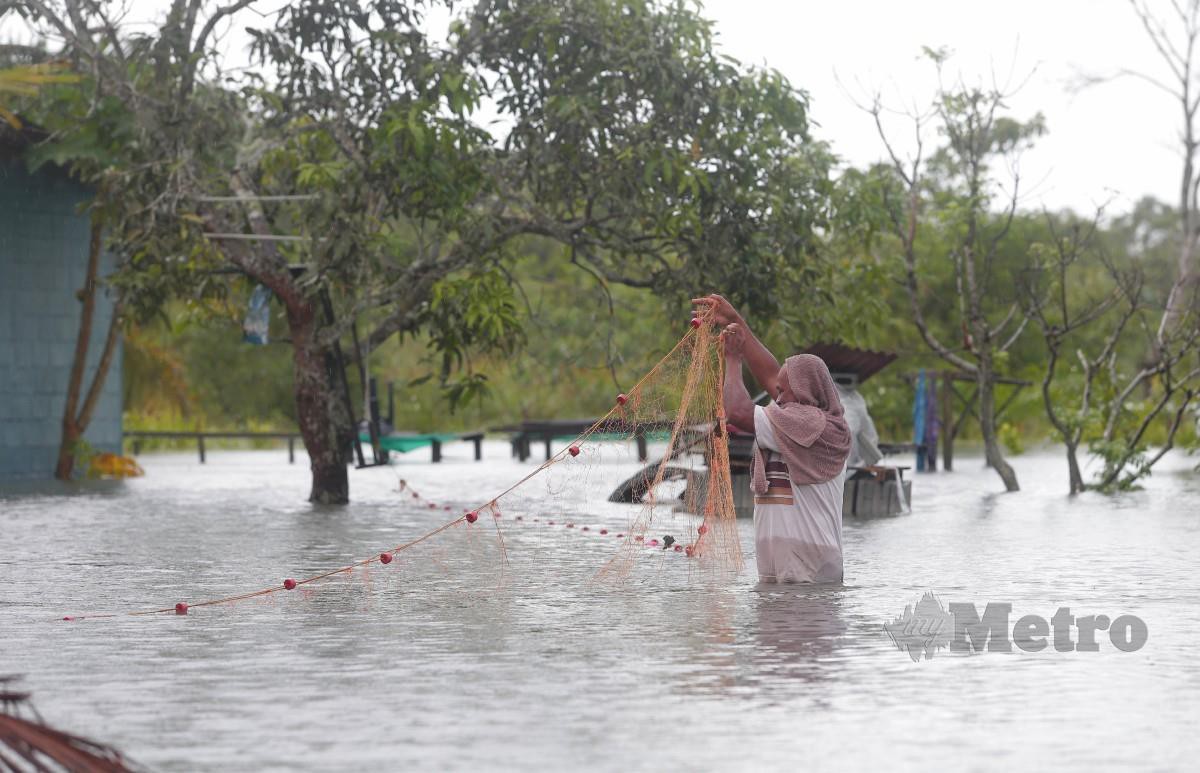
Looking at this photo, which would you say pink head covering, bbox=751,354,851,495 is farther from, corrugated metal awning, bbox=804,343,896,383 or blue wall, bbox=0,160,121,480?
blue wall, bbox=0,160,121,480

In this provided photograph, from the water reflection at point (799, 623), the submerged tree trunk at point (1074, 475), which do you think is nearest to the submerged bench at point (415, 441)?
the submerged tree trunk at point (1074, 475)

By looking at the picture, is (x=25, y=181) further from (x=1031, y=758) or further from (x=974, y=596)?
(x=1031, y=758)

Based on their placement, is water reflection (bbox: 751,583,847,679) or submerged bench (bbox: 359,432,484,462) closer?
water reflection (bbox: 751,583,847,679)

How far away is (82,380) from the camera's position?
27031mm

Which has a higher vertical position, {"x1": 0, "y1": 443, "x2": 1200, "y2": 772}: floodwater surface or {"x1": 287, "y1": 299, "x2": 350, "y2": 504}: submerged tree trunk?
{"x1": 287, "y1": 299, "x2": 350, "y2": 504}: submerged tree trunk

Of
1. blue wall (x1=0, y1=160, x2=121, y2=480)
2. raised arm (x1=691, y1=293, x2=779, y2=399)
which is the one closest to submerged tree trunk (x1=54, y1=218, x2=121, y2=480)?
blue wall (x1=0, y1=160, x2=121, y2=480)

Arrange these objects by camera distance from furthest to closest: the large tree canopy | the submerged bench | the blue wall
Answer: the submerged bench, the blue wall, the large tree canopy

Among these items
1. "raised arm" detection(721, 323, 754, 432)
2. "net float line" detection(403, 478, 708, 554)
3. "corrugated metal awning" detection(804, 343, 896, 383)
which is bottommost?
"net float line" detection(403, 478, 708, 554)

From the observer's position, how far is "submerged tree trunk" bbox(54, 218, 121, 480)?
1044 inches

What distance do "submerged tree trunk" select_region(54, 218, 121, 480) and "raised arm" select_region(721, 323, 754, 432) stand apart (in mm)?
16621

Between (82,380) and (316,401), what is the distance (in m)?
7.85

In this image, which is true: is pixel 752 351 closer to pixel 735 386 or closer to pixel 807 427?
pixel 735 386

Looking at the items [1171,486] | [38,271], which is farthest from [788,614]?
[38,271]

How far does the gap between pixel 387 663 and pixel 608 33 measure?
11.8m
